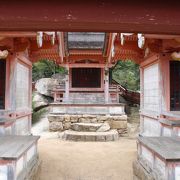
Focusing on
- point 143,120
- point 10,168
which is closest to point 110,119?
point 143,120

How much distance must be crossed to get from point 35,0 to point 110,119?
40.9 feet

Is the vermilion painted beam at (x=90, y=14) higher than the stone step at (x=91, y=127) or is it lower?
higher

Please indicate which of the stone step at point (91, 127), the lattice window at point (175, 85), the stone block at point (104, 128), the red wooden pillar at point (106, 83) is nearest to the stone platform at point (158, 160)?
the lattice window at point (175, 85)

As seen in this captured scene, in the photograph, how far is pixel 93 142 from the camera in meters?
12.4

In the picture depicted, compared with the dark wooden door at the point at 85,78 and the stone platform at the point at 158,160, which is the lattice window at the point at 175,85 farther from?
the dark wooden door at the point at 85,78

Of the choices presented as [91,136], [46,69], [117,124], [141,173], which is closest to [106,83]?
[117,124]

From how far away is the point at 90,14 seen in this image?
9.12 ft

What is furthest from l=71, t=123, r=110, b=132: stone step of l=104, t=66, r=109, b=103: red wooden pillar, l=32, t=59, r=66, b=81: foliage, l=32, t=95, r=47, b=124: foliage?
l=32, t=59, r=66, b=81: foliage

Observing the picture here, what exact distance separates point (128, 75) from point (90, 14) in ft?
73.7

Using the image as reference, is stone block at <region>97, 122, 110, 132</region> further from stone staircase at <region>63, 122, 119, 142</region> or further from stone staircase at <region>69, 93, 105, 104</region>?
stone staircase at <region>69, 93, 105, 104</region>

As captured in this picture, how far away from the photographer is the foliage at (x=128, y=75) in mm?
24766

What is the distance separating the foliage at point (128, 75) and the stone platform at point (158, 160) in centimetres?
1852

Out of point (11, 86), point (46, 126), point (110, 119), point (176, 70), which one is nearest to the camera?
point (11, 86)

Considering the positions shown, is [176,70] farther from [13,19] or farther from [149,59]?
[13,19]
